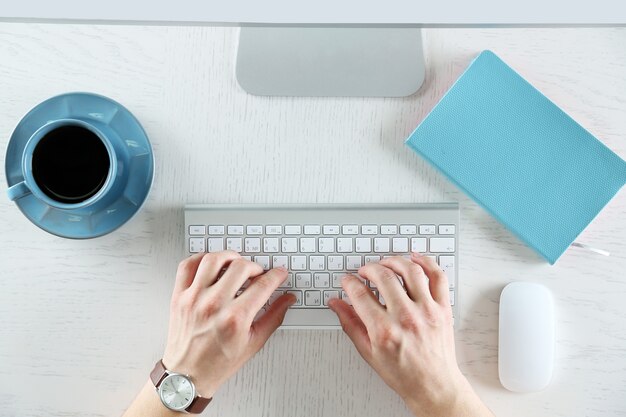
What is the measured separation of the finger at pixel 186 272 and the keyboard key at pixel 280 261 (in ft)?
0.34

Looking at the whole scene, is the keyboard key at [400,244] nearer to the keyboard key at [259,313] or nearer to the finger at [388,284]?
the finger at [388,284]

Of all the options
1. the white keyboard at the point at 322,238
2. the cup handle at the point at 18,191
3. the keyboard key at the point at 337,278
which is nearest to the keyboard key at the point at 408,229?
the white keyboard at the point at 322,238

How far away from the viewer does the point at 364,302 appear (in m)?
0.82

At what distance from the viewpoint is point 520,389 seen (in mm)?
884

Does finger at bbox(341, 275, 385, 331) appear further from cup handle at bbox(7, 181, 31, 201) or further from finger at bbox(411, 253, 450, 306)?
cup handle at bbox(7, 181, 31, 201)

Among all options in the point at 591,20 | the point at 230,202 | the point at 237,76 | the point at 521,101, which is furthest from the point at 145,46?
the point at 591,20

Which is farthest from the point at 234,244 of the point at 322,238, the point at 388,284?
the point at 388,284

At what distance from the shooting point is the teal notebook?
0.87m

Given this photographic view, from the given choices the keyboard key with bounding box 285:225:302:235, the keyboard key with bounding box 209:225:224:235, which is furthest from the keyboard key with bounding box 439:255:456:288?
the keyboard key with bounding box 209:225:224:235

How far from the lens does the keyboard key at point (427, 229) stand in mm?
883

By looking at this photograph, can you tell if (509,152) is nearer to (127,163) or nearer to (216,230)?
(216,230)

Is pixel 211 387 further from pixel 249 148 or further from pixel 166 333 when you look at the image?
pixel 249 148

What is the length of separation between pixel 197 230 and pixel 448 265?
0.36 m

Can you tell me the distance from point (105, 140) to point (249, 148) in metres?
0.20
